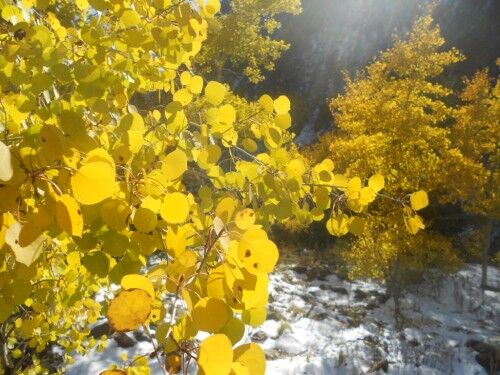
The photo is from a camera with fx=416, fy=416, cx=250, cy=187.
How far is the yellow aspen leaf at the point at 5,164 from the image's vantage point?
1.19 feet

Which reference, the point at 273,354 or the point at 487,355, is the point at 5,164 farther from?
the point at 487,355

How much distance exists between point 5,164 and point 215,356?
0.25 meters

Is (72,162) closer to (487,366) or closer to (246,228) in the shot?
(246,228)

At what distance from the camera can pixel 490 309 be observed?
7469 millimetres

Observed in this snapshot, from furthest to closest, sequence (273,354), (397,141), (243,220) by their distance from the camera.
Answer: (397,141)
(273,354)
(243,220)

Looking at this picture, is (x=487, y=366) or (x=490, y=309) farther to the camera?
(x=490, y=309)

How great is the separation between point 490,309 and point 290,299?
365 centimetres

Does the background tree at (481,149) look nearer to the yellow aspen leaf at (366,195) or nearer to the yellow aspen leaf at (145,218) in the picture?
the yellow aspen leaf at (366,195)

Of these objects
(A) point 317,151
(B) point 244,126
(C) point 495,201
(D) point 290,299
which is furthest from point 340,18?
(B) point 244,126

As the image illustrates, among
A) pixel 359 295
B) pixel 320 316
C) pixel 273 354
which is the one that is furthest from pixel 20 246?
pixel 359 295

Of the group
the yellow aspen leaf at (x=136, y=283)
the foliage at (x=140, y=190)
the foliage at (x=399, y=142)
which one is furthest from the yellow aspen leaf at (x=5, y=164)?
the foliage at (x=399, y=142)

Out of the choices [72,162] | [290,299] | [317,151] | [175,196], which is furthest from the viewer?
[317,151]

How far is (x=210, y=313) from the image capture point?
0.46 meters

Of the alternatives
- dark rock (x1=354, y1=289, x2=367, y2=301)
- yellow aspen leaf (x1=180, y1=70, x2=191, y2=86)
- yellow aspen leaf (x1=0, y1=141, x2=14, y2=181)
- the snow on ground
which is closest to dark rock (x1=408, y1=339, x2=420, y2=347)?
the snow on ground
